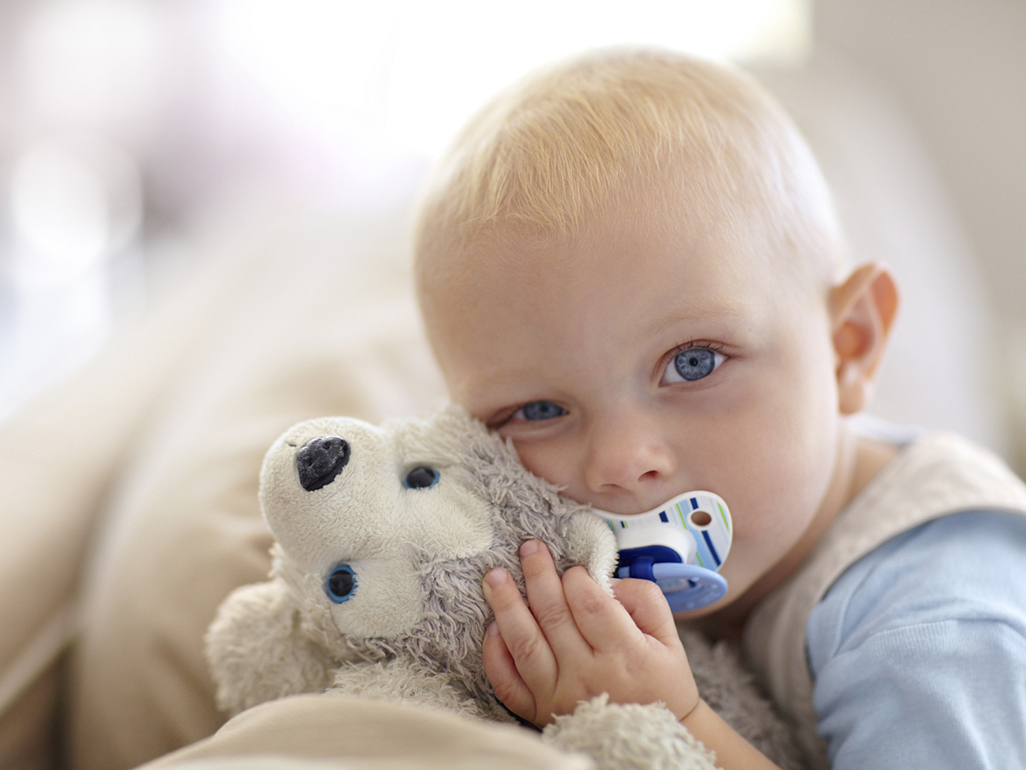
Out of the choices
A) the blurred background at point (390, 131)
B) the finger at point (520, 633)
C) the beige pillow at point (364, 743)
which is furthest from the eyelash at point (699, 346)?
the blurred background at point (390, 131)

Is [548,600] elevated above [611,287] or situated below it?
below

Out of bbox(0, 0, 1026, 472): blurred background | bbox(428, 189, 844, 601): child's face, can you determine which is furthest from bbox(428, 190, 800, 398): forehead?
bbox(0, 0, 1026, 472): blurred background

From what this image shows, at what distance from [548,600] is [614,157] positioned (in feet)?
1.08

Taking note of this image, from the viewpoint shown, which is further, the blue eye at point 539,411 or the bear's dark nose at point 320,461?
the blue eye at point 539,411

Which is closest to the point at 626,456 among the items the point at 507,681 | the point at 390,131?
the point at 507,681

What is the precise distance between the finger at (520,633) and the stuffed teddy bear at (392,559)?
1 centimetres

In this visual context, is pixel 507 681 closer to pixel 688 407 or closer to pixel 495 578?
pixel 495 578

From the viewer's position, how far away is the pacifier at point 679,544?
590mm

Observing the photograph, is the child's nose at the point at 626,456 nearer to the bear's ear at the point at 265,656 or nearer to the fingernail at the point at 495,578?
the fingernail at the point at 495,578

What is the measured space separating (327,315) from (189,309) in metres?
0.51

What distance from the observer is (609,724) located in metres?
0.46

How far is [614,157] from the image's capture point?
0.61 m

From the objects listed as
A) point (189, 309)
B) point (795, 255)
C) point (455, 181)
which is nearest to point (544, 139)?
point (455, 181)

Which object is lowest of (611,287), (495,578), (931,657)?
(931,657)
